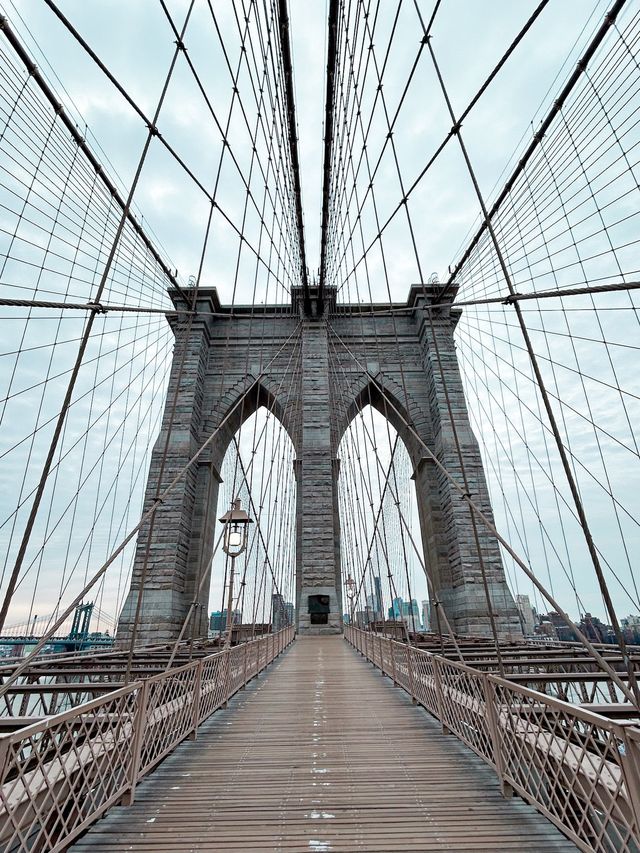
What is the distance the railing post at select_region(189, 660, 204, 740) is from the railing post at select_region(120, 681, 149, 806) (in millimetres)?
967

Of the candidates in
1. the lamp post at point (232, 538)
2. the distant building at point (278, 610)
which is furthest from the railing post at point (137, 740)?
the distant building at point (278, 610)

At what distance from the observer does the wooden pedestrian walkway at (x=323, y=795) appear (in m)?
1.66

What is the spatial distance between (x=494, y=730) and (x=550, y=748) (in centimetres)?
51

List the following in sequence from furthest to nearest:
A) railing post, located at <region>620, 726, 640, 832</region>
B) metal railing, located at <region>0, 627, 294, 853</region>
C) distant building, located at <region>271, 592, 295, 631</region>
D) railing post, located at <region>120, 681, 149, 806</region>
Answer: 1. distant building, located at <region>271, 592, 295, 631</region>
2. railing post, located at <region>120, 681, 149, 806</region>
3. metal railing, located at <region>0, 627, 294, 853</region>
4. railing post, located at <region>620, 726, 640, 832</region>

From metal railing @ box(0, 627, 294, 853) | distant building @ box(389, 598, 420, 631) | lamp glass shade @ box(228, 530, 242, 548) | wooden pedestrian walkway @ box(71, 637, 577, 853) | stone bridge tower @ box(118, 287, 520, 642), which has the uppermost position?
stone bridge tower @ box(118, 287, 520, 642)

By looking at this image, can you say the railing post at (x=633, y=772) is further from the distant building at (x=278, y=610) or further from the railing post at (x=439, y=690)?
the distant building at (x=278, y=610)

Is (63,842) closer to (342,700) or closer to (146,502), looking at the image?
(342,700)

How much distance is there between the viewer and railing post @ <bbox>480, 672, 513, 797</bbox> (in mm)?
2010

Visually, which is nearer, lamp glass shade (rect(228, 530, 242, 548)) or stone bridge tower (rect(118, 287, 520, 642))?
lamp glass shade (rect(228, 530, 242, 548))

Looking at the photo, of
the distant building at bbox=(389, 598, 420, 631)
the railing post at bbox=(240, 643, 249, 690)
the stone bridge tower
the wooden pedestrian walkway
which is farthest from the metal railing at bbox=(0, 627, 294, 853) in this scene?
the stone bridge tower

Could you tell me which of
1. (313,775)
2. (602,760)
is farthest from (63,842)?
(602,760)

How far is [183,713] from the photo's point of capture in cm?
296

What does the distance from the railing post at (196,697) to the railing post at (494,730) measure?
200 cm

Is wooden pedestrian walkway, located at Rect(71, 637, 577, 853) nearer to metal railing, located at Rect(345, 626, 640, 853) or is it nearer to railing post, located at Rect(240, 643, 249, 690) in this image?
metal railing, located at Rect(345, 626, 640, 853)
